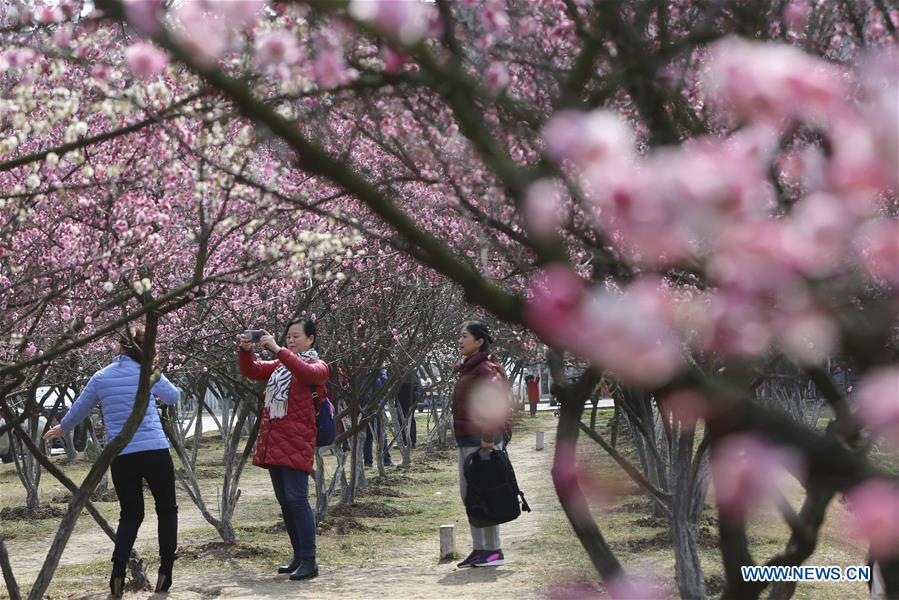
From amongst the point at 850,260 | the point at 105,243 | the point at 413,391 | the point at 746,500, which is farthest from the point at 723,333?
the point at 413,391

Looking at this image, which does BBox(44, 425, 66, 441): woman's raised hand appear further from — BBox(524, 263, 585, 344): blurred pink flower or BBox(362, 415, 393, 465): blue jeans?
BBox(362, 415, 393, 465): blue jeans

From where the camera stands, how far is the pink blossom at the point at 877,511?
1373 millimetres

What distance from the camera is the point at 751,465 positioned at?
1.57 meters

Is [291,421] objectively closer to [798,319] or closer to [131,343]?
[131,343]

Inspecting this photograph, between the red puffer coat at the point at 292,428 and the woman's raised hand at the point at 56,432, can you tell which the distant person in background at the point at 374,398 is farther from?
the woman's raised hand at the point at 56,432

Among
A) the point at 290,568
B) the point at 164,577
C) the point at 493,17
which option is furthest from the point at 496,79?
the point at 290,568

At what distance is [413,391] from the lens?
2072cm

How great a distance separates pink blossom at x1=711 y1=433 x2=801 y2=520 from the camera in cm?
153

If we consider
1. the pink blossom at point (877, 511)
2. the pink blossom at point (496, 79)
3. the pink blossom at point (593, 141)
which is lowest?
the pink blossom at point (877, 511)

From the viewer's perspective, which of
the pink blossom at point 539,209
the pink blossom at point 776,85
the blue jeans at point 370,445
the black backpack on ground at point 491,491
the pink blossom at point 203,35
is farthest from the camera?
the blue jeans at point 370,445

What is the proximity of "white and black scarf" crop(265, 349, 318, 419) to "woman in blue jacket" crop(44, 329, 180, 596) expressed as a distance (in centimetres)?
74

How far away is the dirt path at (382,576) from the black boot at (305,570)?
0.21ft

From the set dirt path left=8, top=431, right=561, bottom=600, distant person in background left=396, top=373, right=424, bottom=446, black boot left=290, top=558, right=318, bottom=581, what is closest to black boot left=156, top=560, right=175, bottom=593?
dirt path left=8, top=431, right=561, bottom=600

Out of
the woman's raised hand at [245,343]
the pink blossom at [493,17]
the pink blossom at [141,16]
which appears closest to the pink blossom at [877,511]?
the pink blossom at [141,16]
